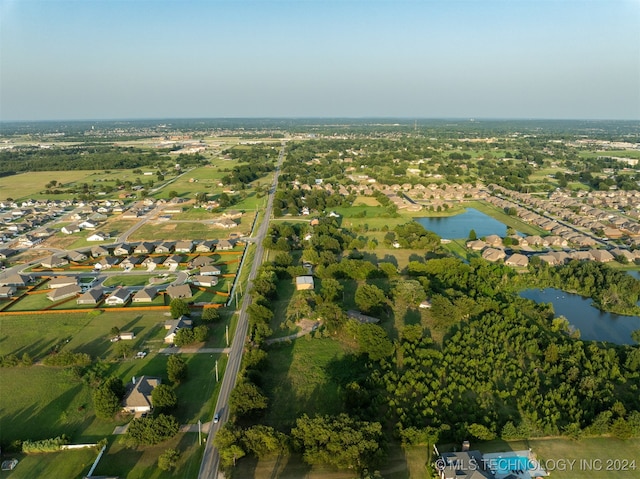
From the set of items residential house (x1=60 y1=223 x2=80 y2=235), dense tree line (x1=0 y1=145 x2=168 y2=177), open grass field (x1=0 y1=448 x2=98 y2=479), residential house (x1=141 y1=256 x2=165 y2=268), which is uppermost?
dense tree line (x1=0 y1=145 x2=168 y2=177)

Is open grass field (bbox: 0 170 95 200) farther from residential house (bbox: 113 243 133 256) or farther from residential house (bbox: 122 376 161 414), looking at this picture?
residential house (bbox: 122 376 161 414)

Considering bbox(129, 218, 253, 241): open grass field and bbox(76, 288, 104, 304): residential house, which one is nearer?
bbox(76, 288, 104, 304): residential house

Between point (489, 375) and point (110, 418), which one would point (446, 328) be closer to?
point (489, 375)

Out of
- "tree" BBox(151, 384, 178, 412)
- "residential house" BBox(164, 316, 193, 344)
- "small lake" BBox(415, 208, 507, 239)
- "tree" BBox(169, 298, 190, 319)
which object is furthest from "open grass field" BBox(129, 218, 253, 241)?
"tree" BBox(151, 384, 178, 412)

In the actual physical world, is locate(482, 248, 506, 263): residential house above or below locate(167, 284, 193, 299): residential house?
above

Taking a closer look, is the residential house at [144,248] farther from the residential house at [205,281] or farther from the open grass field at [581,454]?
the open grass field at [581,454]

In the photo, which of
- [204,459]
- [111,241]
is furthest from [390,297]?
[111,241]

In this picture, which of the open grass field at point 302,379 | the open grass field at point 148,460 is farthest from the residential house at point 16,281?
the open grass field at point 302,379
